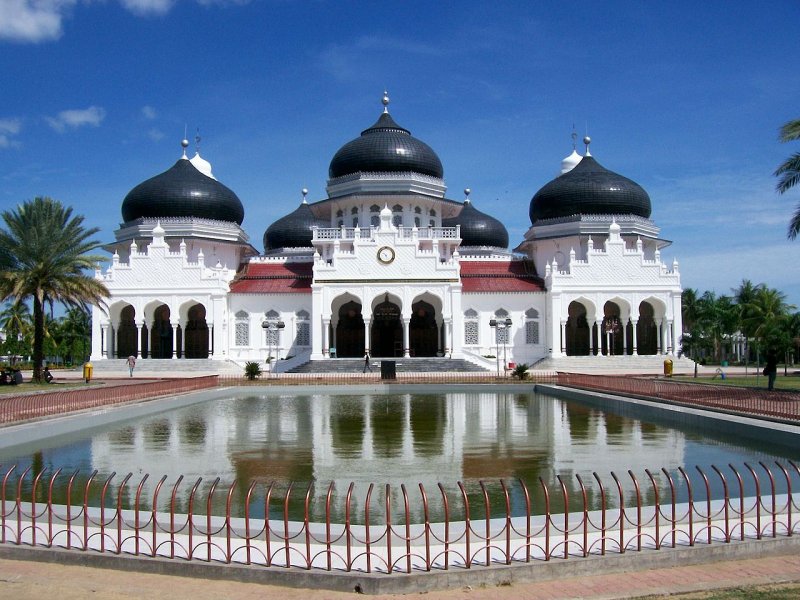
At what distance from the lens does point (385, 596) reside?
546 cm

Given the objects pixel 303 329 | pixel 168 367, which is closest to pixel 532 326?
pixel 303 329

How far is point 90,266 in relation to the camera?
2925 cm

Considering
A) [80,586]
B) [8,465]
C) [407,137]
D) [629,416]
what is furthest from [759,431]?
[407,137]

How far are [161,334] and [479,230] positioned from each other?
73.1 ft

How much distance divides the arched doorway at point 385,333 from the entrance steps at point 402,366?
4772 millimetres

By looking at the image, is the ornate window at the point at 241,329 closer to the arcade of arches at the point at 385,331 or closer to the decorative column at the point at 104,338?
the arcade of arches at the point at 385,331

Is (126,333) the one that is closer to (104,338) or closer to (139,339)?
(104,338)

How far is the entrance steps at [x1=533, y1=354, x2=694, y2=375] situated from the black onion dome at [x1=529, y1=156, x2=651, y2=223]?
31.7 ft

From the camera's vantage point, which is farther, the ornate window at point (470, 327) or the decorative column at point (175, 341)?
the ornate window at point (470, 327)

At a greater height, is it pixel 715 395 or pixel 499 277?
pixel 499 277

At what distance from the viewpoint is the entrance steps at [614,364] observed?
37.2 meters

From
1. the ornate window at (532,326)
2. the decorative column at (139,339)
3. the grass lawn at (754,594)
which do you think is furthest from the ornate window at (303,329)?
the grass lawn at (754,594)

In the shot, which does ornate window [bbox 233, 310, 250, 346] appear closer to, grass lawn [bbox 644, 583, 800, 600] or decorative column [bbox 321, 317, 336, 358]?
decorative column [bbox 321, 317, 336, 358]

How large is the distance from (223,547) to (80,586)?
1.11 metres
